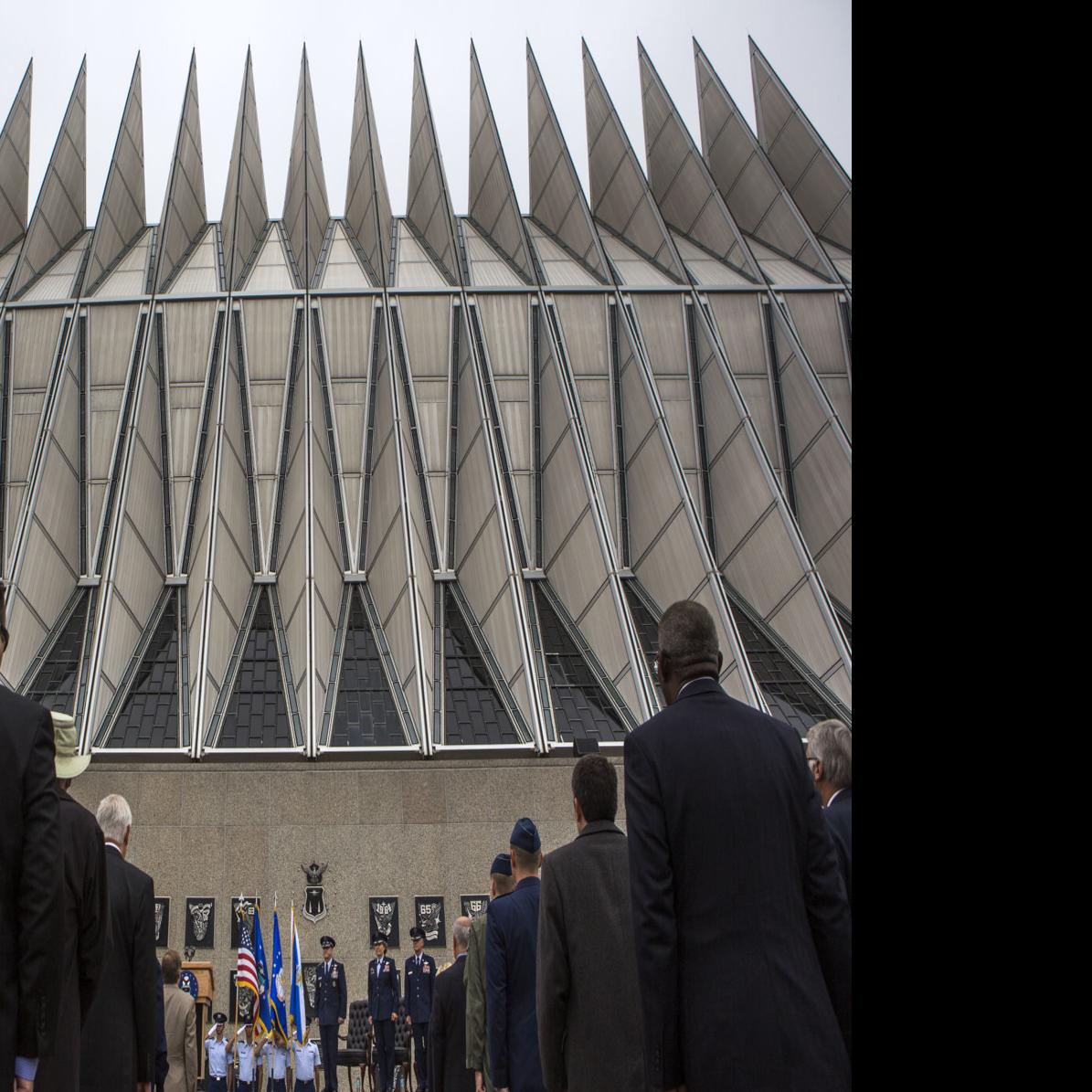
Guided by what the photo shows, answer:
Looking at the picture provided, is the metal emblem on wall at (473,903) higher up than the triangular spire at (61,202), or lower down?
lower down

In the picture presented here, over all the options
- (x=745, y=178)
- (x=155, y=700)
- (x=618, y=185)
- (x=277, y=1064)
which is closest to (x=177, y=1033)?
(x=277, y=1064)

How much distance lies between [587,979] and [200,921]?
54.0 ft

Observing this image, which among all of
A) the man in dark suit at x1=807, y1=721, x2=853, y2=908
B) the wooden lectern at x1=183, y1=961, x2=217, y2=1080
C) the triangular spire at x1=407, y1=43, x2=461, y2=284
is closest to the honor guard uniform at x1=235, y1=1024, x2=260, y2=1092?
the wooden lectern at x1=183, y1=961, x2=217, y2=1080

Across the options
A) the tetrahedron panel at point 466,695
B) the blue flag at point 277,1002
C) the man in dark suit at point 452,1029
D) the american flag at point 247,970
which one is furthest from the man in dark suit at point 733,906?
the tetrahedron panel at point 466,695

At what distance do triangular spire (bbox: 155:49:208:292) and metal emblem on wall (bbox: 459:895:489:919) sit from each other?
676 inches

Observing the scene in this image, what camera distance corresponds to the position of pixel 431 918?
1933cm

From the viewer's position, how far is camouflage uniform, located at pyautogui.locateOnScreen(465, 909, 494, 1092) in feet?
24.4

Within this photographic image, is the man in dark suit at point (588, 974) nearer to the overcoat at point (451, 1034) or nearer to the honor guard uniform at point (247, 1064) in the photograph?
the overcoat at point (451, 1034)

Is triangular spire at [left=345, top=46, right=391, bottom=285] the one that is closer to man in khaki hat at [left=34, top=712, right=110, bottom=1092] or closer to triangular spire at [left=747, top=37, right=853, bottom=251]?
triangular spire at [left=747, top=37, right=853, bottom=251]

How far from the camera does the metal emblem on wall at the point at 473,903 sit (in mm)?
19391

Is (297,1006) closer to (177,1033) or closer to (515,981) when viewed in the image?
(177,1033)

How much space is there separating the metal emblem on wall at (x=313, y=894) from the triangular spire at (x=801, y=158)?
70.5ft
